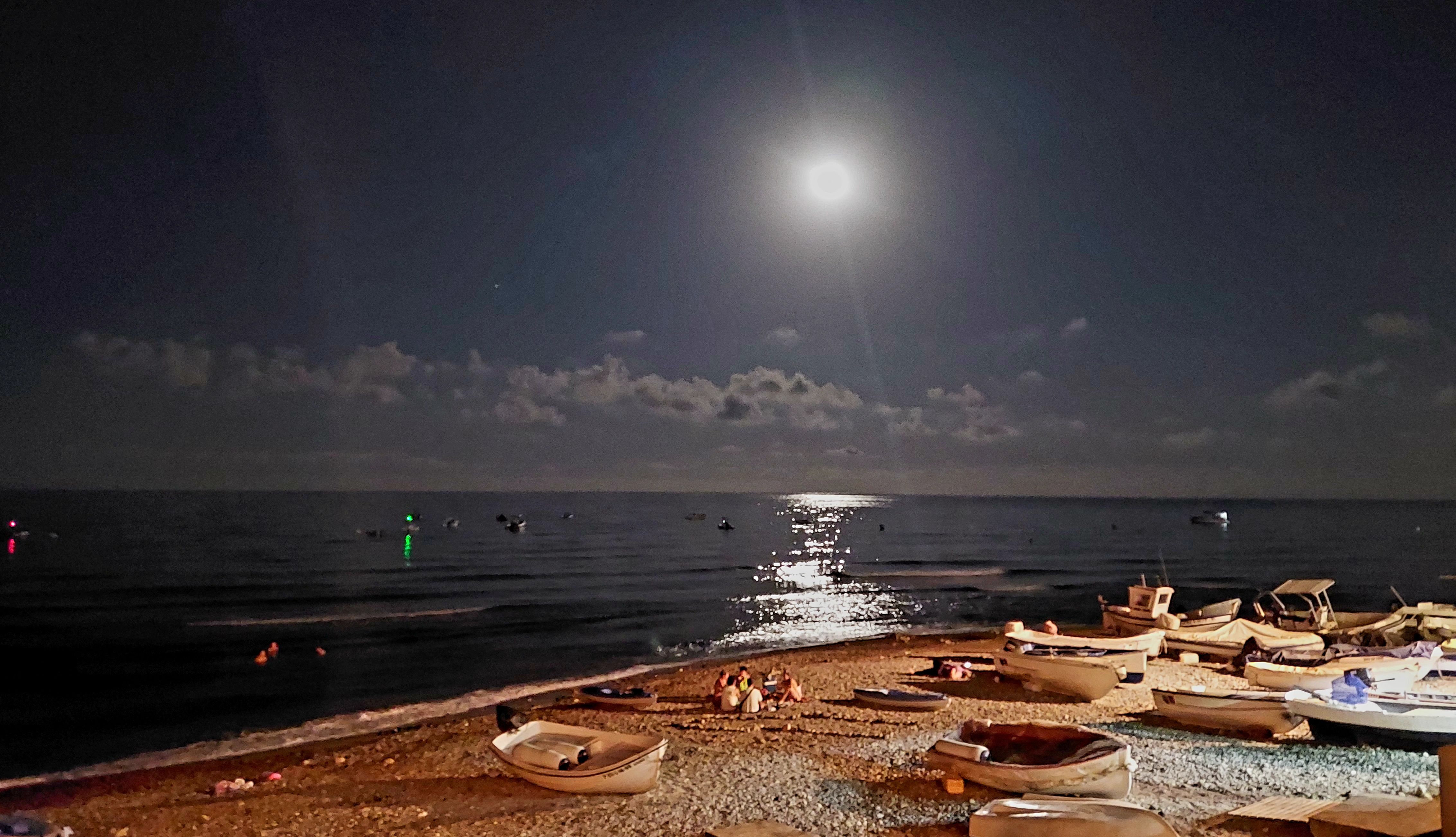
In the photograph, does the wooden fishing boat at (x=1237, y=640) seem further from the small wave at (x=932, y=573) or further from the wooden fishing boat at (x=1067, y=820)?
the small wave at (x=932, y=573)

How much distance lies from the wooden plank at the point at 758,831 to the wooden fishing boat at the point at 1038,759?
2.68 meters

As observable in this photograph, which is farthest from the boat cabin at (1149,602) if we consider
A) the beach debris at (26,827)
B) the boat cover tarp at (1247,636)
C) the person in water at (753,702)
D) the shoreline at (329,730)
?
the beach debris at (26,827)

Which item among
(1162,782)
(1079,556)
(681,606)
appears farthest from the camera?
(1079,556)

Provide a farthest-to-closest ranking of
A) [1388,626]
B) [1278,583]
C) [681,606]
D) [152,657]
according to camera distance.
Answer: [1278,583], [681,606], [152,657], [1388,626]

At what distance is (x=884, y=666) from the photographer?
24141 mm

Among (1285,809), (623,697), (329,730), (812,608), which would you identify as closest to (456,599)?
(812,608)

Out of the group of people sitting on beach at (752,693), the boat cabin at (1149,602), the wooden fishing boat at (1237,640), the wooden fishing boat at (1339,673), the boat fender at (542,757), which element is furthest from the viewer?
the boat cabin at (1149,602)

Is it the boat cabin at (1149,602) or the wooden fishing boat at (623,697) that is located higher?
the boat cabin at (1149,602)

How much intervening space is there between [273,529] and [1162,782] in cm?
10841

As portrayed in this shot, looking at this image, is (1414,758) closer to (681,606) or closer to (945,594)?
(681,606)

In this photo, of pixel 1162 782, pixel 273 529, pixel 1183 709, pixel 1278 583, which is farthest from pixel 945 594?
pixel 273 529

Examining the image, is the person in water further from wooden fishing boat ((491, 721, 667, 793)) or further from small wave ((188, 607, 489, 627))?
small wave ((188, 607, 489, 627))

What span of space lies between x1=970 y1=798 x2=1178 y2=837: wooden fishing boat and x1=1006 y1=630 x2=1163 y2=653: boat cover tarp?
1141cm

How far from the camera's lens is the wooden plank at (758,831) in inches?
393
